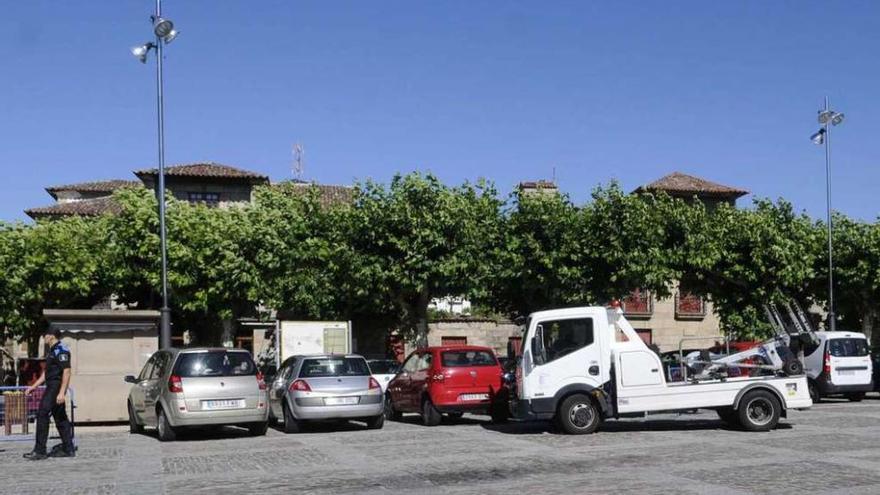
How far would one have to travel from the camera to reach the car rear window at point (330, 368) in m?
18.1

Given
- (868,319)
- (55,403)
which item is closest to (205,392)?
(55,403)

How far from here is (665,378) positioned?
1638cm

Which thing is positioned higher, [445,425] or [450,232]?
[450,232]

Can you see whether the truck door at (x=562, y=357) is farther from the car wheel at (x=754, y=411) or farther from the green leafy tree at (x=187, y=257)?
the green leafy tree at (x=187, y=257)

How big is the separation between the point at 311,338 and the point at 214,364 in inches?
399

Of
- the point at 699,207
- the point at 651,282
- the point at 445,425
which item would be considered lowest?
the point at 445,425

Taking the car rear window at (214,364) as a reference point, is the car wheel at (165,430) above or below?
below

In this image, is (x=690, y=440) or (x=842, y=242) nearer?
(x=690, y=440)

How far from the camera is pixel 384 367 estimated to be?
24.4 meters

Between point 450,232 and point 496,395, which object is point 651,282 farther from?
point 496,395

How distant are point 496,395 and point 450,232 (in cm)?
1241

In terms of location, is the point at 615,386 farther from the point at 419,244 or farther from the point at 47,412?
the point at 419,244

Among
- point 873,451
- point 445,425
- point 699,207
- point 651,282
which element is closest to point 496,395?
point 445,425

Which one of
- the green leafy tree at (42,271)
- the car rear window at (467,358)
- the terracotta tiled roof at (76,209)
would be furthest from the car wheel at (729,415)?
the terracotta tiled roof at (76,209)
